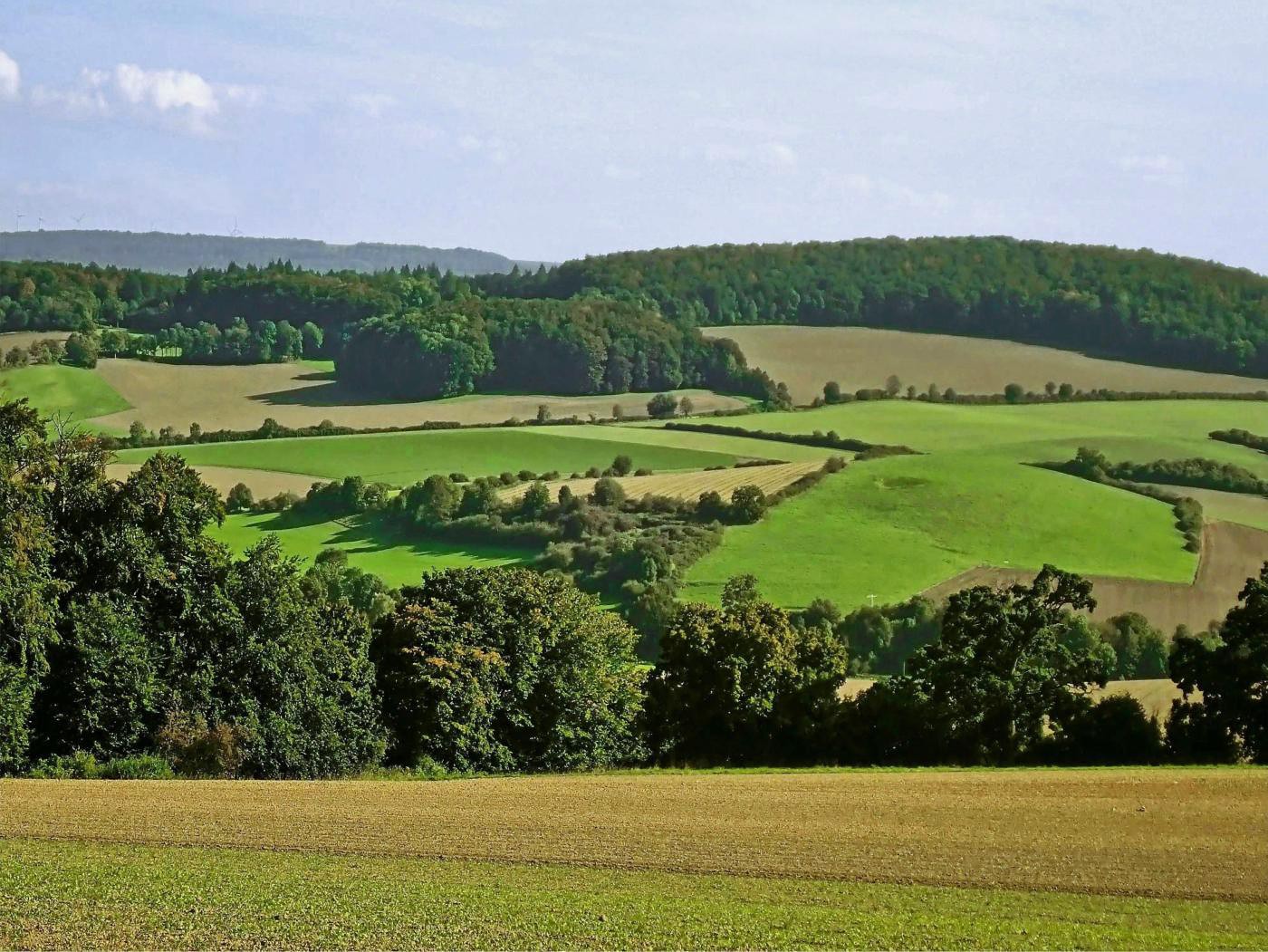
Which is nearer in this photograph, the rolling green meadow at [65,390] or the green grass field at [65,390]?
the green grass field at [65,390]

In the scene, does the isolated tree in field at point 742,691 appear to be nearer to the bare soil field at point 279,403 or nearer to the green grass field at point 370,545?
the green grass field at point 370,545

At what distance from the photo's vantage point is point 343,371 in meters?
161

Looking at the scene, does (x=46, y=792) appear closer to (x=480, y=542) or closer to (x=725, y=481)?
(x=480, y=542)

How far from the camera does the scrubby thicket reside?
1788 inches

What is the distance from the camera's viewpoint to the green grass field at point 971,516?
9294 cm

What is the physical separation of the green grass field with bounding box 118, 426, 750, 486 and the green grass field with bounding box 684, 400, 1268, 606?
642 inches

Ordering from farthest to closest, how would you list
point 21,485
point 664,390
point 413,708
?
point 664,390 < point 413,708 < point 21,485

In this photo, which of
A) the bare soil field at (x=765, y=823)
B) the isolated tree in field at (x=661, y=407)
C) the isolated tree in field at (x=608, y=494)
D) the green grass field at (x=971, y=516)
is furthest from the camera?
the isolated tree in field at (x=661, y=407)

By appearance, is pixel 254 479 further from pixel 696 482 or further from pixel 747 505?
pixel 747 505

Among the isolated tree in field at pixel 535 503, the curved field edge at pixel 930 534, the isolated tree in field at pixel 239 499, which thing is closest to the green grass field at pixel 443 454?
the isolated tree in field at pixel 239 499

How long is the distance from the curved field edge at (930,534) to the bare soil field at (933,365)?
39.0m

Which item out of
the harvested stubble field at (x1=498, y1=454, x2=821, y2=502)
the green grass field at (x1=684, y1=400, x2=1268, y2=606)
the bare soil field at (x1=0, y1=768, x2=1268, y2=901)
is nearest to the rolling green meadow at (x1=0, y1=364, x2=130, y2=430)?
the harvested stubble field at (x1=498, y1=454, x2=821, y2=502)

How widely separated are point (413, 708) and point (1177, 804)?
80.2 ft

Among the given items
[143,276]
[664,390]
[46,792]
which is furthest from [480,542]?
[143,276]
